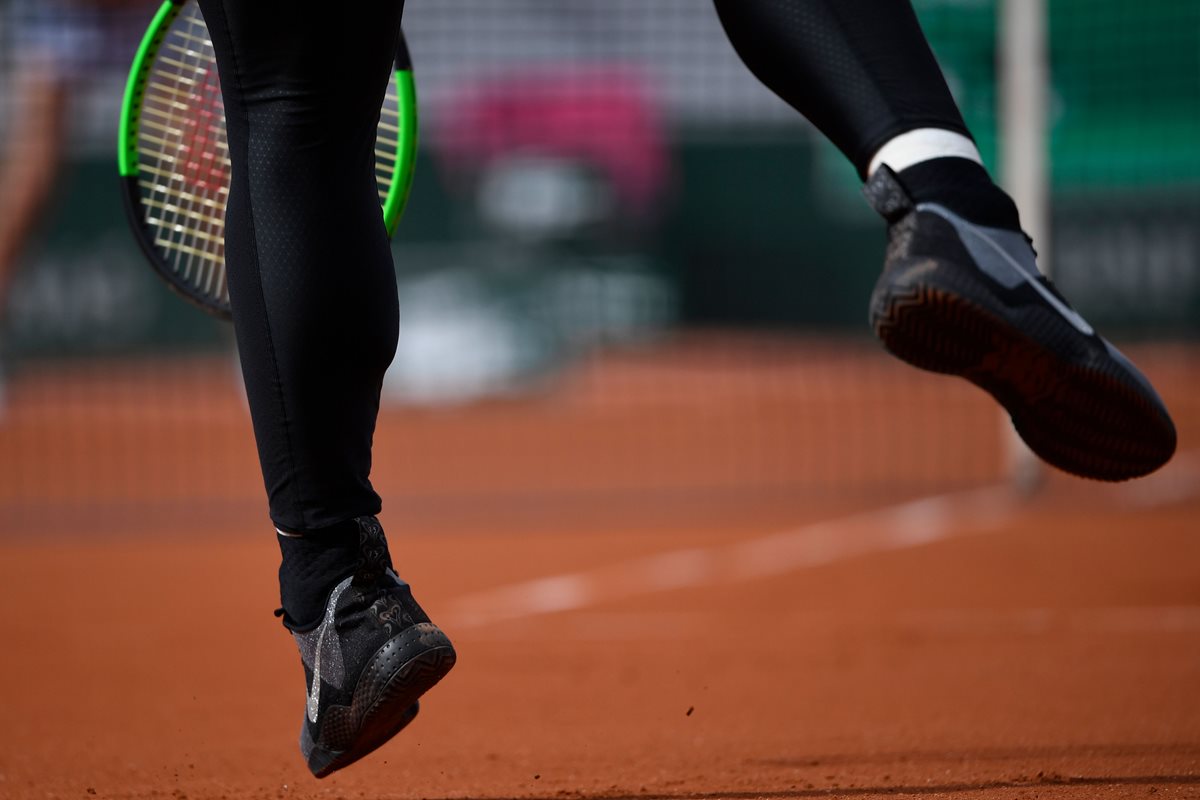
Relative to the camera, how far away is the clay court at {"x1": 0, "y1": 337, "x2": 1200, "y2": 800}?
1945 mm

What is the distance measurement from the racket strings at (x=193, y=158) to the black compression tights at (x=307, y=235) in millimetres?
438

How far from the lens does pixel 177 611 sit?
361 centimetres

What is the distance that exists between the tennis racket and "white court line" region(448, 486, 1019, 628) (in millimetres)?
1617

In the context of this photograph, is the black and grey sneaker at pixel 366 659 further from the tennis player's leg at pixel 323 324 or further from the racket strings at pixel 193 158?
the racket strings at pixel 193 158

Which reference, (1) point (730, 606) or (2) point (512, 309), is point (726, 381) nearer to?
(2) point (512, 309)

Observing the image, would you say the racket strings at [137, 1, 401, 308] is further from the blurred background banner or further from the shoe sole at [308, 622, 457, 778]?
the blurred background banner

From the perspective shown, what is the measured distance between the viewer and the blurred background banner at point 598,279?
6.72 m

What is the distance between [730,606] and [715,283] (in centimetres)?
1010

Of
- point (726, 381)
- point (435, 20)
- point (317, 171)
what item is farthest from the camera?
point (726, 381)

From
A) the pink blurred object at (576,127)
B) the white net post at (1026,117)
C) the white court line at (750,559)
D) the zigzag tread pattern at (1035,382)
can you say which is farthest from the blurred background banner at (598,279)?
the zigzag tread pattern at (1035,382)

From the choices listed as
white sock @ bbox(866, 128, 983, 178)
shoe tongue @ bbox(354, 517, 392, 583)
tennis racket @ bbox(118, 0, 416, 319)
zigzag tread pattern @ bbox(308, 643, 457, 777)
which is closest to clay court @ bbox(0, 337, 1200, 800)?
zigzag tread pattern @ bbox(308, 643, 457, 777)

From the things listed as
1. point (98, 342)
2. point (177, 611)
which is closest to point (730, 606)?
point (177, 611)

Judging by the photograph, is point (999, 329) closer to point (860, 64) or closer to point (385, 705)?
point (860, 64)

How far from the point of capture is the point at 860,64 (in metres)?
1.25
